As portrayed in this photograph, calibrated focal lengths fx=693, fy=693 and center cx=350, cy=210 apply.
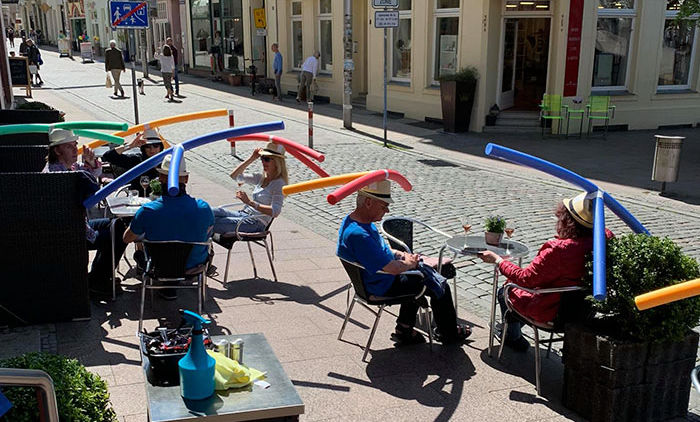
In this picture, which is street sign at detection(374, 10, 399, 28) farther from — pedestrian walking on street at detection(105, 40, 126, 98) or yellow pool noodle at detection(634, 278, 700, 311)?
yellow pool noodle at detection(634, 278, 700, 311)

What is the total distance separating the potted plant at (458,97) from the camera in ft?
57.4

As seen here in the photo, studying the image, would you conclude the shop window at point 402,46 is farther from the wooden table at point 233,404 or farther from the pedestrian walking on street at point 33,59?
the wooden table at point 233,404

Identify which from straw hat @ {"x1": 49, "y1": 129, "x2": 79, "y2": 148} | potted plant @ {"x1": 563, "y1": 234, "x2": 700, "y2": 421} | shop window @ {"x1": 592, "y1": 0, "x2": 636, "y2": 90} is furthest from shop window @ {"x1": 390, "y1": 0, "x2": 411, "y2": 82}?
potted plant @ {"x1": 563, "y1": 234, "x2": 700, "y2": 421}

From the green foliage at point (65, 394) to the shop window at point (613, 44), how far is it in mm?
16914

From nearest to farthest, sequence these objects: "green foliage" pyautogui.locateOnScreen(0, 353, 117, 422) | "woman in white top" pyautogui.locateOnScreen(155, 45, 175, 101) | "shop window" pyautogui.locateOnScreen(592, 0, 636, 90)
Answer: "green foliage" pyautogui.locateOnScreen(0, 353, 117, 422) < "shop window" pyautogui.locateOnScreen(592, 0, 636, 90) < "woman in white top" pyautogui.locateOnScreen(155, 45, 175, 101)

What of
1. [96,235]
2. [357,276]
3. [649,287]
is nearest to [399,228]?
[357,276]

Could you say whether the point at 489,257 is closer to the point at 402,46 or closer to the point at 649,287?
the point at 649,287

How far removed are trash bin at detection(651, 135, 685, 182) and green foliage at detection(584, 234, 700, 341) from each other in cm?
718

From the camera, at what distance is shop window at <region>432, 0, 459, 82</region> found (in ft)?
60.8

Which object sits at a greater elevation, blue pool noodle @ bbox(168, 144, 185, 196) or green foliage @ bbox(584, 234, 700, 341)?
blue pool noodle @ bbox(168, 144, 185, 196)

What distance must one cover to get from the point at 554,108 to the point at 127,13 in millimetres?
10162

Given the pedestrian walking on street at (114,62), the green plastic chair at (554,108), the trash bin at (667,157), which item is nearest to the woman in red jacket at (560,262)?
the trash bin at (667,157)

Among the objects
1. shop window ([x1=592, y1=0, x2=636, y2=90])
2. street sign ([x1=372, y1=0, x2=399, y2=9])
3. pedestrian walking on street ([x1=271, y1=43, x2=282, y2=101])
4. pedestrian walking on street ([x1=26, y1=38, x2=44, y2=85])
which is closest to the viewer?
street sign ([x1=372, y1=0, x2=399, y2=9])

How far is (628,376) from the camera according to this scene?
4402mm
